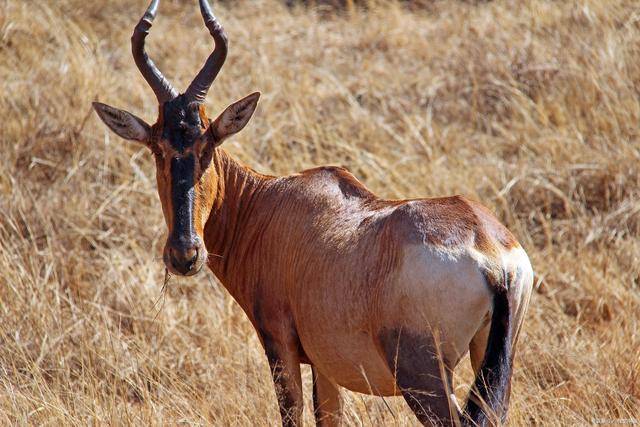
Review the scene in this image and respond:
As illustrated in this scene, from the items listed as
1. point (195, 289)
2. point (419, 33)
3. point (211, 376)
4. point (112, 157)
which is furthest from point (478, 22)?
point (211, 376)

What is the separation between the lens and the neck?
20.7ft

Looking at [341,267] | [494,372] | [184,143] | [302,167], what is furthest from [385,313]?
[302,167]

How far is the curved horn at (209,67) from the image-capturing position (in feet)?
19.8

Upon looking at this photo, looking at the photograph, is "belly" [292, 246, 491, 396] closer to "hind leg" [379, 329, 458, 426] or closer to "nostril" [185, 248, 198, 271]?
"hind leg" [379, 329, 458, 426]

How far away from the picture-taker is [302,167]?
10156mm

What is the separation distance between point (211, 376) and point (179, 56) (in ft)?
21.8

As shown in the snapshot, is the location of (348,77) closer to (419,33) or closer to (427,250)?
(419,33)

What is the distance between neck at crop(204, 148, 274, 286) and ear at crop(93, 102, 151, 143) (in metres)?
0.47

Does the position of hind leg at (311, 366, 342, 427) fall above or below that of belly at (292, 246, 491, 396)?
below

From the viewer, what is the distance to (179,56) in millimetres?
13078

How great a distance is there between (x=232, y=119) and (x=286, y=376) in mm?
1580

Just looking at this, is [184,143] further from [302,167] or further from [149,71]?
[302,167]

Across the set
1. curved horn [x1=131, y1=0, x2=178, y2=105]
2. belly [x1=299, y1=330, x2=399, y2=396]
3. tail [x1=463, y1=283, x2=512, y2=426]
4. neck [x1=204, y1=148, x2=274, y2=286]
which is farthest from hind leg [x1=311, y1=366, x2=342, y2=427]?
curved horn [x1=131, y1=0, x2=178, y2=105]

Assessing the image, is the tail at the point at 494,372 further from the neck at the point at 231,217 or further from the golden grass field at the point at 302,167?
the neck at the point at 231,217
